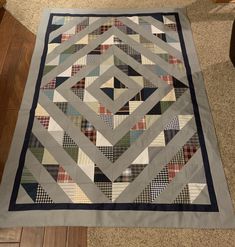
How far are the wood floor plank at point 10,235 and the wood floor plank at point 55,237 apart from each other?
97mm

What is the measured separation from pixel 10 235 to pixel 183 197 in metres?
0.64

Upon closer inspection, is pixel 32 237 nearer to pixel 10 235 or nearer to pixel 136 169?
pixel 10 235

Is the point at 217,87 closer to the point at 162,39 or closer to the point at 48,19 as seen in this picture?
the point at 162,39

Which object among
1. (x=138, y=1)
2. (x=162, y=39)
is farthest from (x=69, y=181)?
(x=138, y=1)

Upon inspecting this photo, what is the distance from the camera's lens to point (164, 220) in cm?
115

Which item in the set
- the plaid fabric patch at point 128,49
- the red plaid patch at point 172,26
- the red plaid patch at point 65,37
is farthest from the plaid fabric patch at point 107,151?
the red plaid patch at point 172,26

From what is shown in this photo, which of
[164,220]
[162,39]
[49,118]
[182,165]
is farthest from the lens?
[162,39]

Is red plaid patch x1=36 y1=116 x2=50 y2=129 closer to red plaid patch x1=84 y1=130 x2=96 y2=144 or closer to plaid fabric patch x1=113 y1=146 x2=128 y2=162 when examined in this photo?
red plaid patch x1=84 y1=130 x2=96 y2=144

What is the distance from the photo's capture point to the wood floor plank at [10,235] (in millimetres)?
1115

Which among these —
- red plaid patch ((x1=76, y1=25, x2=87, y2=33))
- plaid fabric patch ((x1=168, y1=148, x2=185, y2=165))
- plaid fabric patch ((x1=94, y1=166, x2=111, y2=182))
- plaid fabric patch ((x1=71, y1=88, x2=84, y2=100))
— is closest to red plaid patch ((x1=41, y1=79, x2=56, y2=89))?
A: plaid fabric patch ((x1=71, y1=88, x2=84, y2=100))

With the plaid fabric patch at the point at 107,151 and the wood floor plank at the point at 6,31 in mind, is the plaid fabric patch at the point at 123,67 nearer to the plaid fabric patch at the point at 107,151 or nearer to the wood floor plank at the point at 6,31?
the plaid fabric patch at the point at 107,151

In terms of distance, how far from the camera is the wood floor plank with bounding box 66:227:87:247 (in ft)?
3.63

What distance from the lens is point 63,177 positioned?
1.25 metres

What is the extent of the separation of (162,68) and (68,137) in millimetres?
581
